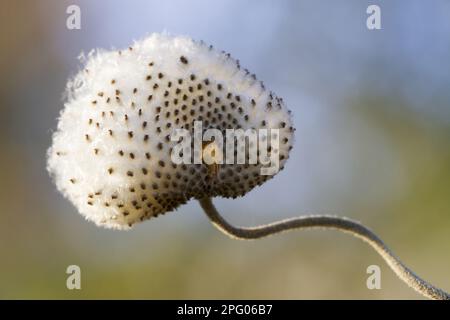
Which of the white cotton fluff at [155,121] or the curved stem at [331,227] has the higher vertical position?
the white cotton fluff at [155,121]

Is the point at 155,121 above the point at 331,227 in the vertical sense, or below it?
above

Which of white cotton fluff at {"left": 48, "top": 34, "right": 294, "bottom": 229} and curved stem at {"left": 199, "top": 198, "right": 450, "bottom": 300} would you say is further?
white cotton fluff at {"left": 48, "top": 34, "right": 294, "bottom": 229}

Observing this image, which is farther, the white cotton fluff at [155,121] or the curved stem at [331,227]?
the white cotton fluff at [155,121]

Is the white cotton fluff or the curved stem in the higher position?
the white cotton fluff
